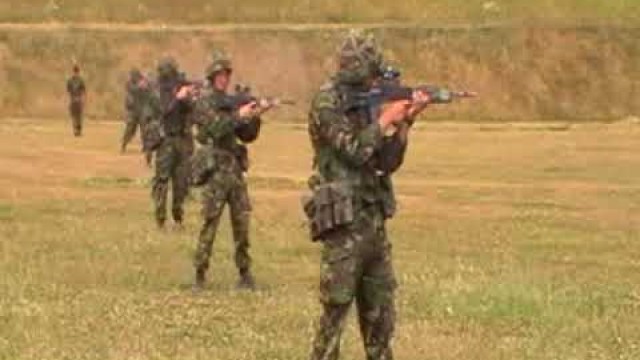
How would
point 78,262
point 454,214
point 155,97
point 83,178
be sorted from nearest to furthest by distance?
1. point 78,262
2. point 155,97
3. point 454,214
4. point 83,178

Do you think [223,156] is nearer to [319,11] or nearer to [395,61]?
[395,61]

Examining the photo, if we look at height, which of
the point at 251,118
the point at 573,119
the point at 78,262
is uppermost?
the point at 251,118

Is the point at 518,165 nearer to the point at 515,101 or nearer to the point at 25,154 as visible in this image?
the point at 25,154

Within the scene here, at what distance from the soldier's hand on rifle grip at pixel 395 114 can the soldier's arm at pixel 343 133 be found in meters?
0.05

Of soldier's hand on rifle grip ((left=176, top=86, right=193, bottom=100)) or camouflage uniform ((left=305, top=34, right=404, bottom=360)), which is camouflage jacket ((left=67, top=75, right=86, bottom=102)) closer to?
soldier's hand on rifle grip ((left=176, top=86, right=193, bottom=100))

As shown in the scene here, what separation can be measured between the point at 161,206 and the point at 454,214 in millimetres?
7069

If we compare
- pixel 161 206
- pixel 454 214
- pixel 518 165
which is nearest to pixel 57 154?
pixel 518 165

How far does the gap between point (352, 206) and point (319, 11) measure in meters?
71.1

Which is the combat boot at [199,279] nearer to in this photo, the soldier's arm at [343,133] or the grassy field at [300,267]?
the grassy field at [300,267]

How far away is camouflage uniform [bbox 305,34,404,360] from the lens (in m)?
13.0

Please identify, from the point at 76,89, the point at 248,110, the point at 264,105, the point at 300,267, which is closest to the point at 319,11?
the point at 76,89

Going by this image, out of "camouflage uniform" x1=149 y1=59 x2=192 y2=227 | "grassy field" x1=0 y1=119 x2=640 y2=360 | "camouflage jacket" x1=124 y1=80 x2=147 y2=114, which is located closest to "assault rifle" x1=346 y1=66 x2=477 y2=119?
"grassy field" x1=0 y1=119 x2=640 y2=360

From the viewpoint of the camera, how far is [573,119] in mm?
78500

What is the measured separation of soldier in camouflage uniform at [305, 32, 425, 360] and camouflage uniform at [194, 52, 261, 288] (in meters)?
6.13
